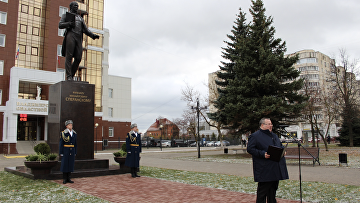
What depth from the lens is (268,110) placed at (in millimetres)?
19328

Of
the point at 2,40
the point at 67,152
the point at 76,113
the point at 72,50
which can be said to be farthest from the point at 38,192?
the point at 2,40

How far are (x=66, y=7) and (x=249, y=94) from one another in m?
28.4

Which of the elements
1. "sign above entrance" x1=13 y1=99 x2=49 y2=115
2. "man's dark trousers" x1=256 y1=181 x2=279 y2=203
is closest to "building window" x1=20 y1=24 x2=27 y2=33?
"sign above entrance" x1=13 y1=99 x2=49 y2=115

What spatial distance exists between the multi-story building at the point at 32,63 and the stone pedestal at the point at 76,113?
74.8 feet

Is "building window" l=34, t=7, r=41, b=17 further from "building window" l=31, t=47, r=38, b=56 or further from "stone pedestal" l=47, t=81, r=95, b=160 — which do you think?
"stone pedestal" l=47, t=81, r=95, b=160

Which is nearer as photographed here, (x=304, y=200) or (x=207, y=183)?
(x=304, y=200)

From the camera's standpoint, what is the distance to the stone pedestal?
34.0 ft

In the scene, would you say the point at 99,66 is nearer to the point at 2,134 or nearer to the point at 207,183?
the point at 2,134

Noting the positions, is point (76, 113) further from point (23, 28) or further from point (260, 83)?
point (23, 28)

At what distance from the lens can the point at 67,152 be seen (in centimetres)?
892

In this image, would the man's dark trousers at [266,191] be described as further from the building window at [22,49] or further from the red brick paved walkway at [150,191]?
the building window at [22,49]

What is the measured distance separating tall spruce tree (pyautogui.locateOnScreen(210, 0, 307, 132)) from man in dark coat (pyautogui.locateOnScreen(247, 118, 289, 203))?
1481 centimetres

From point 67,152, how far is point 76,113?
2.05 meters

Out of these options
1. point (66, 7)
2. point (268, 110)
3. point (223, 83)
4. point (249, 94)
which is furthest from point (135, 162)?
point (66, 7)
